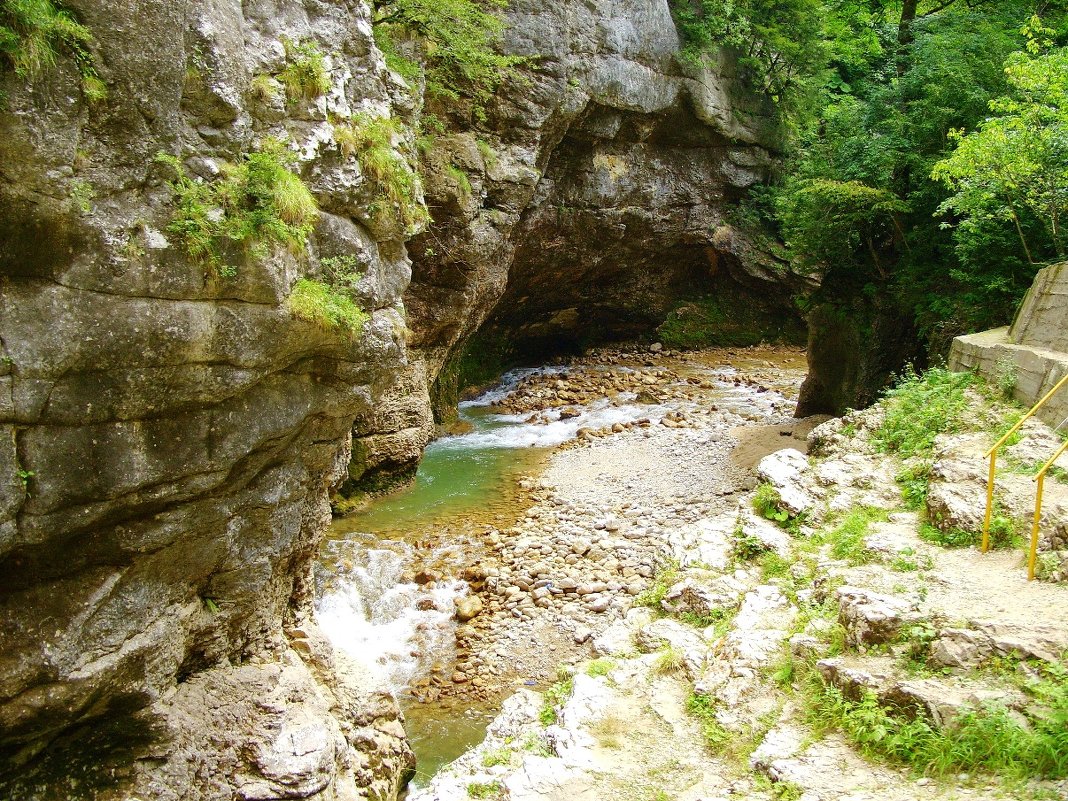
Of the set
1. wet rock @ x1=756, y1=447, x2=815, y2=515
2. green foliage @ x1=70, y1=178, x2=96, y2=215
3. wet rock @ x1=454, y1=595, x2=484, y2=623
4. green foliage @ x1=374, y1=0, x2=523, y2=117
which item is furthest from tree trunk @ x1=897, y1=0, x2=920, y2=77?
green foliage @ x1=70, y1=178, x2=96, y2=215

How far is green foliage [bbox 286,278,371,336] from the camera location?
644 centimetres

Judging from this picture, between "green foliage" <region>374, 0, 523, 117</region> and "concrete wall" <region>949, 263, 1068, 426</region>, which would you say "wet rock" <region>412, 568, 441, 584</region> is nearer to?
"green foliage" <region>374, 0, 523, 117</region>

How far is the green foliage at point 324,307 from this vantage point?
21.1ft

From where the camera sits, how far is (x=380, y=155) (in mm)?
7680

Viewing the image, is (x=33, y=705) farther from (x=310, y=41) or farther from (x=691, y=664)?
(x=310, y=41)

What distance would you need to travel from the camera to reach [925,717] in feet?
16.8

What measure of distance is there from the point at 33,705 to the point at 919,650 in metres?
7.43

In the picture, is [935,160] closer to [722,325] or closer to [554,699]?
[554,699]

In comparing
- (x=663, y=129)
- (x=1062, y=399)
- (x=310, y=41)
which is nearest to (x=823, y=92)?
(x=663, y=129)

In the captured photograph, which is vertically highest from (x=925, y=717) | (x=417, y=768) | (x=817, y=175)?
(x=817, y=175)

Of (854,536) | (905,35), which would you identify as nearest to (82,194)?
(854,536)

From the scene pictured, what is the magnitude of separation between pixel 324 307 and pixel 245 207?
3.73 feet

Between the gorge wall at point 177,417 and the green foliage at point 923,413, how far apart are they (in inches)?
311

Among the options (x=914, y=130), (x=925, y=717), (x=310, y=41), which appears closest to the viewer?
(x=925, y=717)
